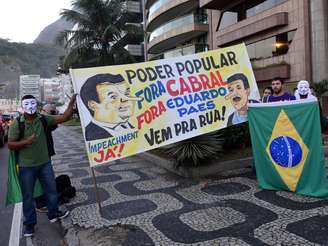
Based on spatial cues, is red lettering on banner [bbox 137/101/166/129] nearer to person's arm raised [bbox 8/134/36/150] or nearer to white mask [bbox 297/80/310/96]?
person's arm raised [bbox 8/134/36/150]

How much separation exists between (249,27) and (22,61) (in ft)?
431

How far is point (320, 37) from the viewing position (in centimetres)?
1891

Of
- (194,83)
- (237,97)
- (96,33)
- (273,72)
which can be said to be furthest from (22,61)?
(237,97)

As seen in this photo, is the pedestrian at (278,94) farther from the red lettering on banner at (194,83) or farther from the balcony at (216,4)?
the balcony at (216,4)

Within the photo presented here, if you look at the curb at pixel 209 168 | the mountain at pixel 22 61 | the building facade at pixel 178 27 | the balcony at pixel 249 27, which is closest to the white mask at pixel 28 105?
the curb at pixel 209 168

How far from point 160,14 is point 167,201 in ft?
105

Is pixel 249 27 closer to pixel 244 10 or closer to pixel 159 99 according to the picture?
pixel 244 10

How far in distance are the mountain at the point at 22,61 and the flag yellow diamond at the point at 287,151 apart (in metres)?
123

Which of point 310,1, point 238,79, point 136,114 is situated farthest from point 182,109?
point 310,1

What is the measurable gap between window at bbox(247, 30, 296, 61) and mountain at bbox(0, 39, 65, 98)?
10745 cm

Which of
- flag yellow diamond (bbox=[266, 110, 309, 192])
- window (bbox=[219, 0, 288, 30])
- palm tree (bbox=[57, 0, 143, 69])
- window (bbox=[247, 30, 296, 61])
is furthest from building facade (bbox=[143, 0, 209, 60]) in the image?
flag yellow diamond (bbox=[266, 110, 309, 192])

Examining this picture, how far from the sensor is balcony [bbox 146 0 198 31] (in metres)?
31.8

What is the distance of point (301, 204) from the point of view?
202 inches

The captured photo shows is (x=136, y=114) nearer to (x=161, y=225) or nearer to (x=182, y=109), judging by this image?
(x=182, y=109)
